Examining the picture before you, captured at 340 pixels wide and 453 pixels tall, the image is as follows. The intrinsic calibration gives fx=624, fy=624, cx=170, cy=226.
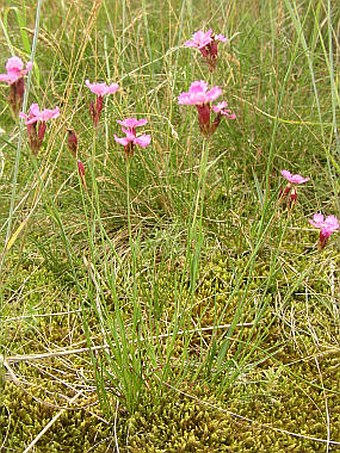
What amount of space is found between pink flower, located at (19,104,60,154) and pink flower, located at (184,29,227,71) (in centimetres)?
28

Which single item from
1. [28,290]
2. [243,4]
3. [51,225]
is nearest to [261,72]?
[243,4]

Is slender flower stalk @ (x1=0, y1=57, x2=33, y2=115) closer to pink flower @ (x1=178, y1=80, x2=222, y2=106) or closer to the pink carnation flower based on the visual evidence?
the pink carnation flower

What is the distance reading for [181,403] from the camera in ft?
3.61

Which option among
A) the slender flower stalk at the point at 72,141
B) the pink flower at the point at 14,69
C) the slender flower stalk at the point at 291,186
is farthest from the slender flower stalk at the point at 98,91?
the slender flower stalk at the point at 291,186

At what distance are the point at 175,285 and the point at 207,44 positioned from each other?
42 centimetres

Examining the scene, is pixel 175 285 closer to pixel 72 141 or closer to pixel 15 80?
pixel 72 141

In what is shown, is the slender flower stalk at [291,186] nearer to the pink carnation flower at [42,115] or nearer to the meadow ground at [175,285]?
the meadow ground at [175,285]

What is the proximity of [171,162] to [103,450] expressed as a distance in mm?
682

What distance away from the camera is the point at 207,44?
3.53 feet

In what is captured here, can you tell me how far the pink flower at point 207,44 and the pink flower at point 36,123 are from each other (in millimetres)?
277

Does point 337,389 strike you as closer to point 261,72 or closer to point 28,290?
point 28,290

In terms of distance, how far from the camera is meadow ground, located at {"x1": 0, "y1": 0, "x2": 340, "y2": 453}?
1.05 metres

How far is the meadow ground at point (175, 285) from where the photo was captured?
3.44 feet

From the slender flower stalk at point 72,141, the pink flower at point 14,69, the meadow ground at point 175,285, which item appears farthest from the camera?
the meadow ground at point 175,285
